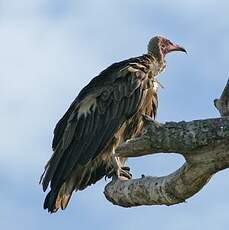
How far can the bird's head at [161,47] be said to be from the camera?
1304cm

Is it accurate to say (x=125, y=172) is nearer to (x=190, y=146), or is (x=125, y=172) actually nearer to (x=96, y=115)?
(x=96, y=115)

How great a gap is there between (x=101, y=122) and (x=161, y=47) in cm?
183

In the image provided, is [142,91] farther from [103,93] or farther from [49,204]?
[49,204]

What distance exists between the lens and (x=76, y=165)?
11305 mm

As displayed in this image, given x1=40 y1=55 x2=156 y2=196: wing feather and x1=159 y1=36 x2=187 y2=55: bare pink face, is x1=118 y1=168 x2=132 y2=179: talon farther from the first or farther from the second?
x1=159 y1=36 x2=187 y2=55: bare pink face

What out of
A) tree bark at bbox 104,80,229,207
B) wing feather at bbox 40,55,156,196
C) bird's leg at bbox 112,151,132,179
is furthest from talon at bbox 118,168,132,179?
tree bark at bbox 104,80,229,207

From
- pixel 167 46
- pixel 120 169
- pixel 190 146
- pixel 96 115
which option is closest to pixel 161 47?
pixel 167 46

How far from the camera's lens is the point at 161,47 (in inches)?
521

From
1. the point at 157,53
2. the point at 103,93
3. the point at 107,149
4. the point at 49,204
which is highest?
the point at 157,53

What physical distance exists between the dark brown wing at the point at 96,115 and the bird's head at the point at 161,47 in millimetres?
936

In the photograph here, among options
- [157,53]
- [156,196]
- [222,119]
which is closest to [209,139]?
[222,119]

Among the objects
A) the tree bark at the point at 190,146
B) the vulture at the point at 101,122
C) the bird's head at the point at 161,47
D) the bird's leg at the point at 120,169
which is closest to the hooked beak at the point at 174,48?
the bird's head at the point at 161,47

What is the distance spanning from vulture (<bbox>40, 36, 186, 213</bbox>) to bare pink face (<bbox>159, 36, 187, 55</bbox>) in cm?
79

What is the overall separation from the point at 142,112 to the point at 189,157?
514 centimetres
